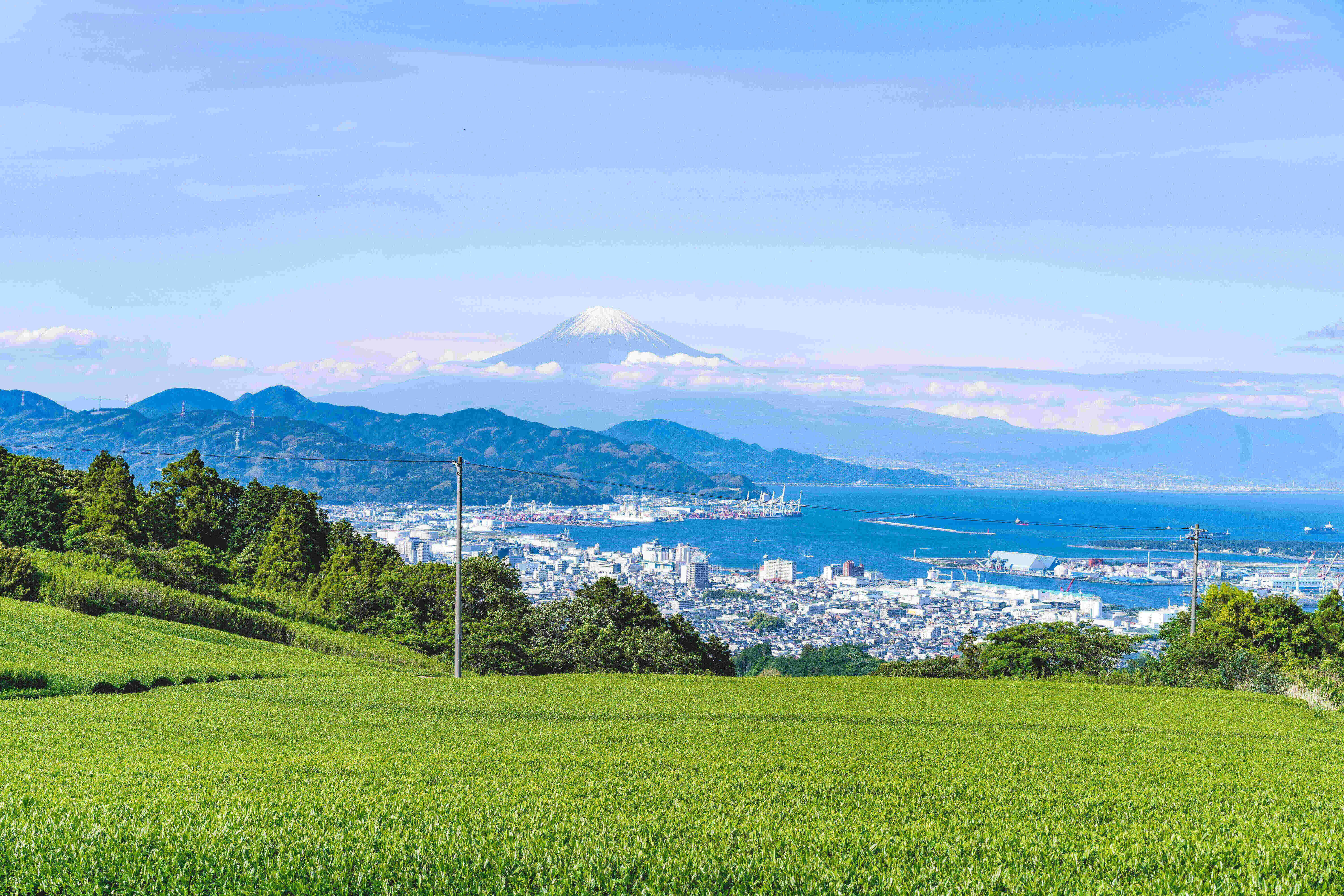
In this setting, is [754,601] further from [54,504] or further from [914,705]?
[914,705]

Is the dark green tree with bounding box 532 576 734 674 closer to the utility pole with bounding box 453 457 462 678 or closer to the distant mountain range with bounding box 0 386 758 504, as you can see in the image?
the utility pole with bounding box 453 457 462 678

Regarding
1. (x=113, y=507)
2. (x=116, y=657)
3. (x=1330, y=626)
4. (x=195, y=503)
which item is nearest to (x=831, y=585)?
(x=1330, y=626)

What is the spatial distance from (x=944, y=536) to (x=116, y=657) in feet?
481

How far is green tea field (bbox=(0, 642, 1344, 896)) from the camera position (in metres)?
5.31

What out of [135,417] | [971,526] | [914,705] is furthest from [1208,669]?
[135,417]

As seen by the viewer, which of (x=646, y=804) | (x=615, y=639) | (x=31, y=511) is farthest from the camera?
(x=31, y=511)

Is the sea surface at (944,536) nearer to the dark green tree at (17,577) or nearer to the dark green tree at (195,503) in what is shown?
the dark green tree at (195,503)

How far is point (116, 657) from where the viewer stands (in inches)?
776

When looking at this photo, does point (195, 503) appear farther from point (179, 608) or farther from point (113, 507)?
point (179, 608)

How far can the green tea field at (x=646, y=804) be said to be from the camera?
531cm

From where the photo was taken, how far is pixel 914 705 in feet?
59.8

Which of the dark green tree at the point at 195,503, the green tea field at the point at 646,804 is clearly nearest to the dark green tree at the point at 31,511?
the dark green tree at the point at 195,503

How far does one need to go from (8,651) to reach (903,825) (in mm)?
18081

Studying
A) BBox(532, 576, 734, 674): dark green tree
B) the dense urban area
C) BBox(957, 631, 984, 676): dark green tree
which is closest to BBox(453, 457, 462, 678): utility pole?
BBox(532, 576, 734, 674): dark green tree
